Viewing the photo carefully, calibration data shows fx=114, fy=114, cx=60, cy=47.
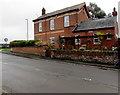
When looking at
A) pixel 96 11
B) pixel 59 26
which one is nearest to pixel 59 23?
pixel 59 26

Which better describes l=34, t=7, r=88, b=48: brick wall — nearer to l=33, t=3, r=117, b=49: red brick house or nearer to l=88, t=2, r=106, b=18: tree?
l=33, t=3, r=117, b=49: red brick house

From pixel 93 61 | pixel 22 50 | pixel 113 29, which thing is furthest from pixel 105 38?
pixel 22 50

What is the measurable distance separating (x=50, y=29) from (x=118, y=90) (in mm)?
25359

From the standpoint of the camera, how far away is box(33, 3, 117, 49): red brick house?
18.0 meters

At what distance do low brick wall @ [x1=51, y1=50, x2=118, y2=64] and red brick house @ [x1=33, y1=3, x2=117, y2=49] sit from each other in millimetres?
2153

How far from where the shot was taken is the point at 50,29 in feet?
95.1

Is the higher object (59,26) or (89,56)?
(59,26)

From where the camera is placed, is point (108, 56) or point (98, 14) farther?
point (98, 14)

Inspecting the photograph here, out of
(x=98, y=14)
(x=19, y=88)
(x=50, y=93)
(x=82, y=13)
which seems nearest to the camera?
(x=50, y=93)

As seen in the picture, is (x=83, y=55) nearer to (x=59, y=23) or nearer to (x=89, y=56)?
(x=89, y=56)

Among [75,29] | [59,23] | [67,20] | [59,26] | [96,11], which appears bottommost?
[75,29]

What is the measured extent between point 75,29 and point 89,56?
10501 mm

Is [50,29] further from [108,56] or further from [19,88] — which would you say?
[19,88]

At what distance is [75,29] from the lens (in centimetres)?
2245
